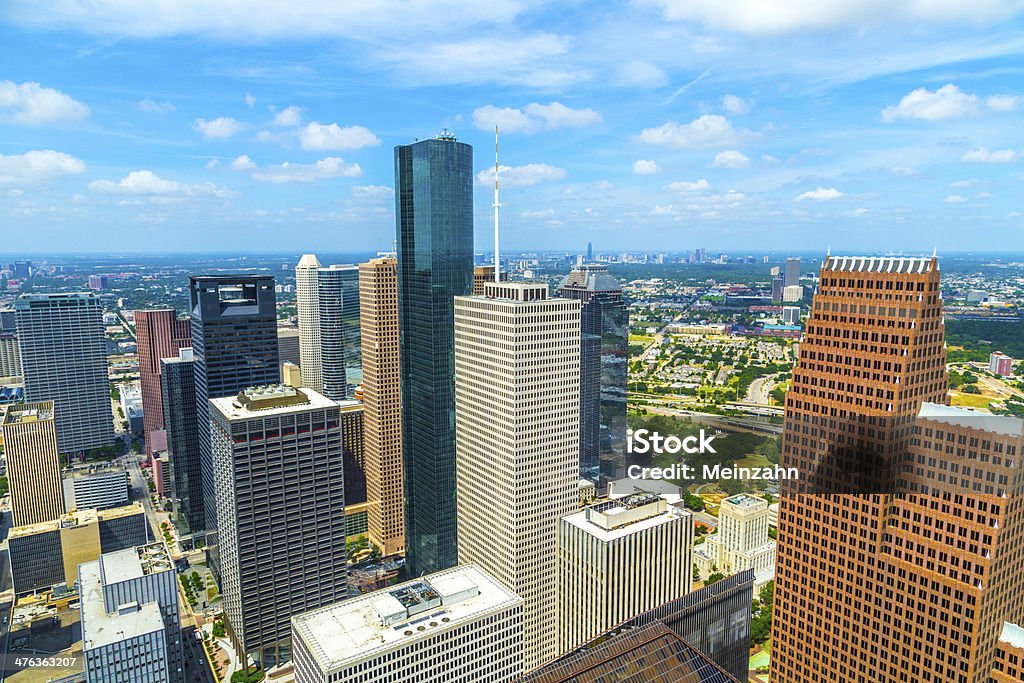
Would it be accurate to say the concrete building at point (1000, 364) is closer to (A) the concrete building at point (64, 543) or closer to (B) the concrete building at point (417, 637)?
(B) the concrete building at point (417, 637)

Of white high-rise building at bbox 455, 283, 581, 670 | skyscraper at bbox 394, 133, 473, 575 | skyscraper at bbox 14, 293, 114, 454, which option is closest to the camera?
white high-rise building at bbox 455, 283, 581, 670

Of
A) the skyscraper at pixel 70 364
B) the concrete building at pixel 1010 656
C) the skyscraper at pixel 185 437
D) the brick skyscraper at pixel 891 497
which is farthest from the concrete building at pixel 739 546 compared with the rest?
the skyscraper at pixel 70 364

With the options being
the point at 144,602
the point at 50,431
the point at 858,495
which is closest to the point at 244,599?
the point at 144,602

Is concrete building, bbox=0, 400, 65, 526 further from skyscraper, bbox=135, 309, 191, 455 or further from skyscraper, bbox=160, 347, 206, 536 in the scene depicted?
skyscraper, bbox=135, 309, 191, 455

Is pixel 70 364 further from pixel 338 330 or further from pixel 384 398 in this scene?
pixel 384 398

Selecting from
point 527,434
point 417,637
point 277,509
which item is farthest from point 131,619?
point 527,434

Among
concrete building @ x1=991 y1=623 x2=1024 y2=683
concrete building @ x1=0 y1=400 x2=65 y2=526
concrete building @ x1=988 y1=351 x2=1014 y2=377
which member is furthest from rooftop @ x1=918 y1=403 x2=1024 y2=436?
concrete building @ x1=0 y1=400 x2=65 y2=526
